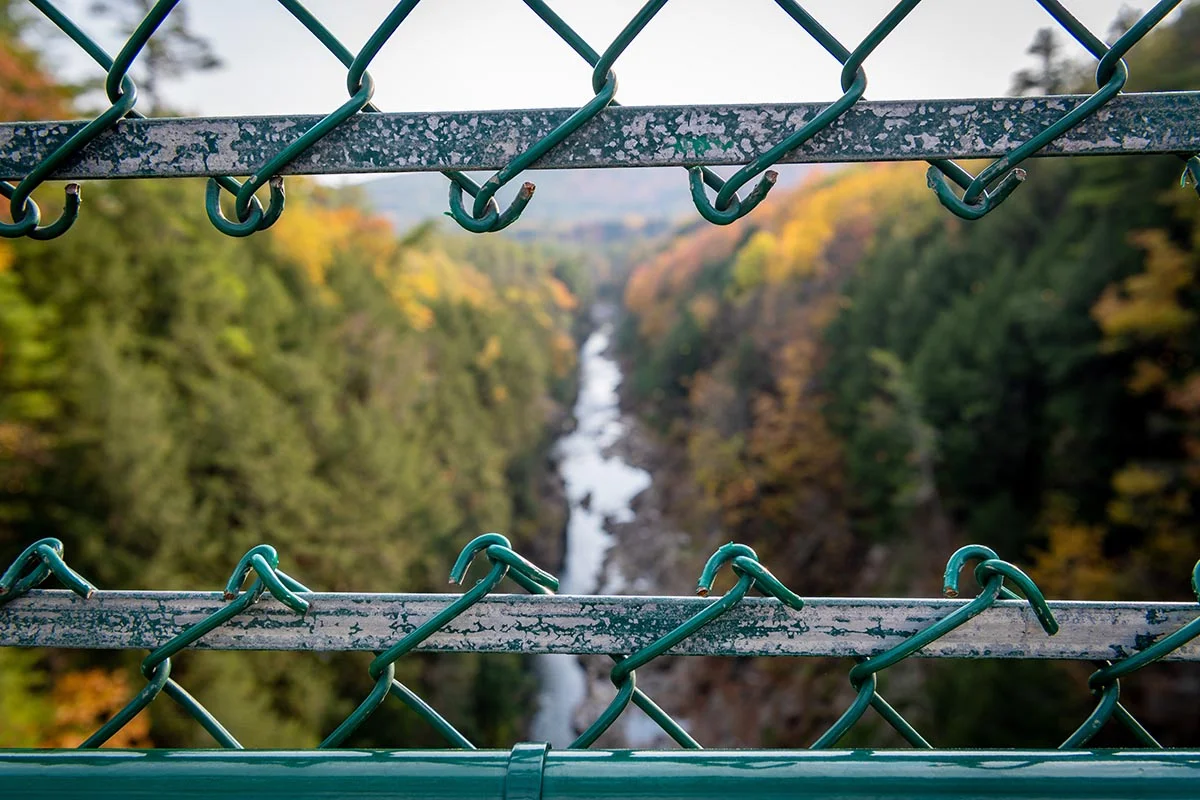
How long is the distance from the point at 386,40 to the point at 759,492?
96.5 ft

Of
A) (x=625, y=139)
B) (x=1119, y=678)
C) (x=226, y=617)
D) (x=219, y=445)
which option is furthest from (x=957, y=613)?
(x=219, y=445)

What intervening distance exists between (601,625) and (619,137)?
2.13 ft

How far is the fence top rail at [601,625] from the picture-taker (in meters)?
1.03

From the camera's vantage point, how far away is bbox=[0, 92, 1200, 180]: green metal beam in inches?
35.4

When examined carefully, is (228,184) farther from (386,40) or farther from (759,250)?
(759,250)

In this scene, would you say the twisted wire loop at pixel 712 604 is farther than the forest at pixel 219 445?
No

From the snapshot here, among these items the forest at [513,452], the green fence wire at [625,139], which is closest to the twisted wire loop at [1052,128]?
the green fence wire at [625,139]

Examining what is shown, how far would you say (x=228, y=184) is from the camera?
3.43 ft

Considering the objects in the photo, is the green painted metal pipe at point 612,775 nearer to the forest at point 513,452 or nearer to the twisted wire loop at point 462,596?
the twisted wire loop at point 462,596

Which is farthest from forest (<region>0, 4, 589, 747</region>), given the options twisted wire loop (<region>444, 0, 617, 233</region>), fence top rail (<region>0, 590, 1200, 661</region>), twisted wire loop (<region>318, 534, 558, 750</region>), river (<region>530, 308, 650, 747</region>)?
twisted wire loop (<region>444, 0, 617, 233</region>)

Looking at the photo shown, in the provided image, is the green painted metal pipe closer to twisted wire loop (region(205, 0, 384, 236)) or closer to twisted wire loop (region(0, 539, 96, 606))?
twisted wire loop (region(0, 539, 96, 606))

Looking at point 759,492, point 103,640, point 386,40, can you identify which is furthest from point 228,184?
point 759,492

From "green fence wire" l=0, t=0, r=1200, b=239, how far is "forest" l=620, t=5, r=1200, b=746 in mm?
13842

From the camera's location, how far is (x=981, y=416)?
1864 centimetres
